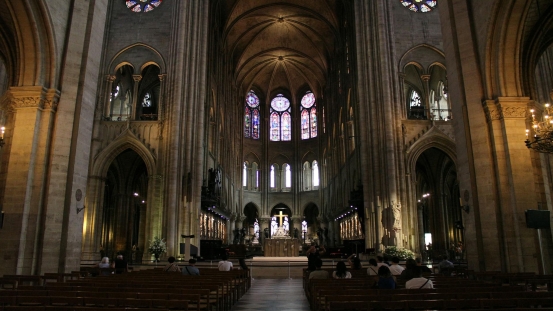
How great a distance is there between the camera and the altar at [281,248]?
2405 centimetres

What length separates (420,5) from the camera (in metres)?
26.1

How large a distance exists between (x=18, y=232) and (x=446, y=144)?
20.6m

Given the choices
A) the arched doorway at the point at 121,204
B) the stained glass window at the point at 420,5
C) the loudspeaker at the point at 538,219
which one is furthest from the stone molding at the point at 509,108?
the arched doorway at the point at 121,204

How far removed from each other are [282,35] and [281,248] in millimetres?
26950

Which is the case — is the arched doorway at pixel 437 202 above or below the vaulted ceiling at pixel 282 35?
below

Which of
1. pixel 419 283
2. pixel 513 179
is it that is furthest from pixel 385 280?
pixel 513 179

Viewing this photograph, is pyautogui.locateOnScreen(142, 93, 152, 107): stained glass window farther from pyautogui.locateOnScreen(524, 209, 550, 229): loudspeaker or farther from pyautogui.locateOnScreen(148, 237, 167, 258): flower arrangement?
pyautogui.locateOnScreen(524, 209, 550, 229): loudspeaker

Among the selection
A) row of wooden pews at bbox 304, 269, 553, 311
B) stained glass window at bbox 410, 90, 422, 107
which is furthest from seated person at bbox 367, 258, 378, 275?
stained glass window at bbox 410, 90, 422, 107

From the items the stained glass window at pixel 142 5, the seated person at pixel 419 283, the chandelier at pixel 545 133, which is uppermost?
the stained glass window at pixel 142 5

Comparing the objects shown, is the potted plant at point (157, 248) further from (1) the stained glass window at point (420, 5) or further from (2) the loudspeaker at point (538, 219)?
(1) the stained glass window at point (420, 5)

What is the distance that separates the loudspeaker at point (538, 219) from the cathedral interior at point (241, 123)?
3cm

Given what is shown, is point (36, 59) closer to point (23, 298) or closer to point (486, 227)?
point (23, 298)

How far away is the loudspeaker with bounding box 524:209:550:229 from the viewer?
425 inches

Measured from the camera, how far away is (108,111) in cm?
2575
